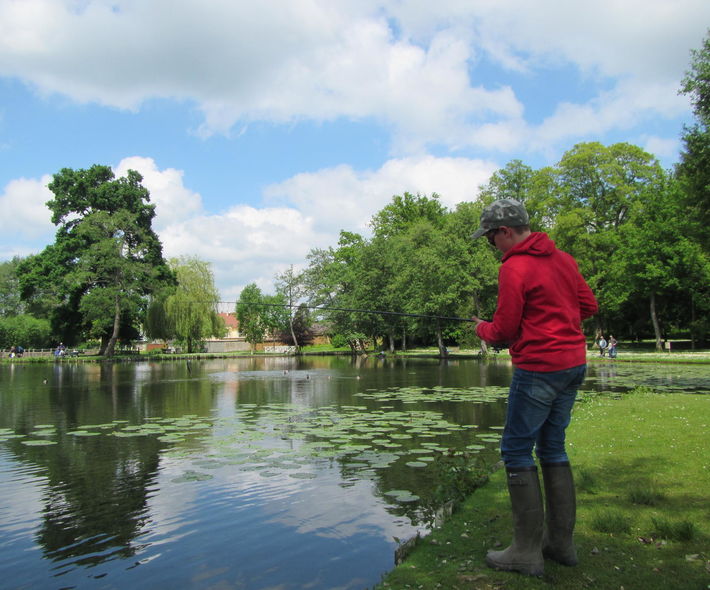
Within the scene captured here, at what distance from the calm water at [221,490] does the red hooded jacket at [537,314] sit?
222 centimetres

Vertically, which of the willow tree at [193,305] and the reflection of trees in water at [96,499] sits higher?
the willow tree at [193,305]

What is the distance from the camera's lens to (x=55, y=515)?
623 cm

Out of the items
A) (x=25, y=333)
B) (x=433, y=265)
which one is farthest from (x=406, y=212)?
(x=25, y=333)

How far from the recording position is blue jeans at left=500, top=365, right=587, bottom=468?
3602 mm

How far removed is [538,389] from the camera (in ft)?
11.8

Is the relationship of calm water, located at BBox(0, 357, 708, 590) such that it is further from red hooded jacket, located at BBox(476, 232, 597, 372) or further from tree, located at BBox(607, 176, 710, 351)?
tree, located at BBox(607, 176, 710, 351)

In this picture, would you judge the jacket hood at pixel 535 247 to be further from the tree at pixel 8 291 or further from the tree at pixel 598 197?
the tree at pixel 8 291

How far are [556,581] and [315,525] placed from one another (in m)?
2.90

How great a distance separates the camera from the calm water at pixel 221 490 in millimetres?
4797

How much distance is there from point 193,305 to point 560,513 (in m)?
55.7

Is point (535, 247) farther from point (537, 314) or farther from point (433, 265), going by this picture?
point (433, 265)

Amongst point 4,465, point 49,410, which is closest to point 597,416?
point 4,465

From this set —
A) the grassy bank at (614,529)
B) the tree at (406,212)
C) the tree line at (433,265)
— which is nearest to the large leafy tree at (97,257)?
the tree line at (433,265)

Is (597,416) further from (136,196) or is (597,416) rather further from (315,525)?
(136,196)
